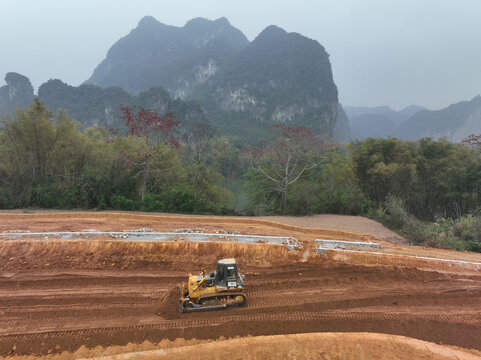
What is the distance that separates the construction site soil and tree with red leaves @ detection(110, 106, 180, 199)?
21.1 feet

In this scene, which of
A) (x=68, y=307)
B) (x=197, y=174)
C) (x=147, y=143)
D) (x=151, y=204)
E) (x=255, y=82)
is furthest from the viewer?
(x=255, y=82)

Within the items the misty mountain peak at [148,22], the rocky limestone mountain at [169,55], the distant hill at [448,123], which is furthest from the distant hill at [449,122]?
the misty mountain peak at [148,22]

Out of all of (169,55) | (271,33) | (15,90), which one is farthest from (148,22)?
(15,90)

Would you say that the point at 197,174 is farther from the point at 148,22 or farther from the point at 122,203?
the point at 148,22

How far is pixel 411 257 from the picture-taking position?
948 cm

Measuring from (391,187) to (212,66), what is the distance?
12303 cm

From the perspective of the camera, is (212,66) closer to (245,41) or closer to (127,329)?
(245,41)

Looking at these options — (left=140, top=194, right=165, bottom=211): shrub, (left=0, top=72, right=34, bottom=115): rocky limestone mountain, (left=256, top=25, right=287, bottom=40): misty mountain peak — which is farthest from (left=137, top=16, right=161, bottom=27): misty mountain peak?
(left=140, top=194, right=165, bottom=211): shrub

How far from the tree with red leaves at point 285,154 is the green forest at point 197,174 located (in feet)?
0.23

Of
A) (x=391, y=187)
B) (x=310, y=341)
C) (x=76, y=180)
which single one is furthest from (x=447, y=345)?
(x=76, y=180)

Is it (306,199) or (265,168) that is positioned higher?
(265,168)

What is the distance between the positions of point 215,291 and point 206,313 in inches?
23.2

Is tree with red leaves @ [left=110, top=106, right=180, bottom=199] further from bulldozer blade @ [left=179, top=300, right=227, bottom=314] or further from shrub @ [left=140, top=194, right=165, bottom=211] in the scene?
bulldozer blade @ [left=179, top=300, right=227, bottom=314]

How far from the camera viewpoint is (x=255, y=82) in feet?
347
